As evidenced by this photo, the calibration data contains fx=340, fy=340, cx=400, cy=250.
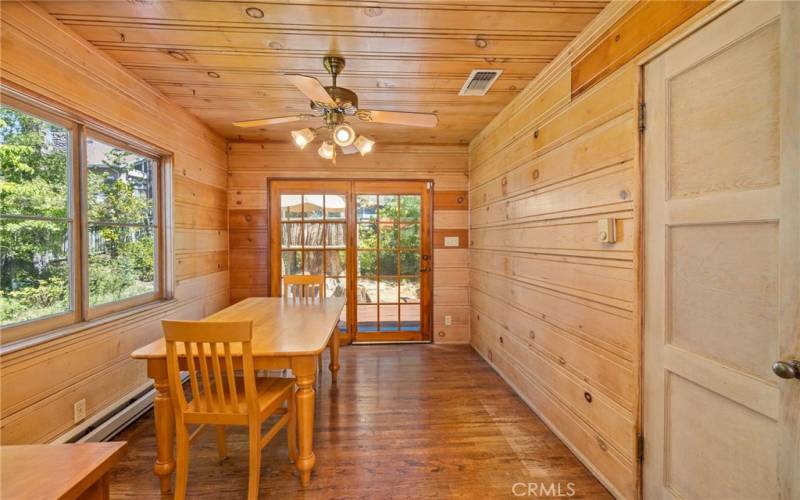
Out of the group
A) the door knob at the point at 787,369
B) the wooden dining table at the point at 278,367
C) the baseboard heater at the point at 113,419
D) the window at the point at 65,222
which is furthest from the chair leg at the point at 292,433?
the door knob at the point at 787,369

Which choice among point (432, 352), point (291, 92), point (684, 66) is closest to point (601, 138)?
point (684, 66)

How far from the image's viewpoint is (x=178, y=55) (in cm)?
216

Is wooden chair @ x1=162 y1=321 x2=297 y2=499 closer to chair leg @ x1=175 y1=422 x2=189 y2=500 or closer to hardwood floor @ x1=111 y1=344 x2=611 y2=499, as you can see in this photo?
chair leg @ x1=175 y1=422 x2=189 y2=500

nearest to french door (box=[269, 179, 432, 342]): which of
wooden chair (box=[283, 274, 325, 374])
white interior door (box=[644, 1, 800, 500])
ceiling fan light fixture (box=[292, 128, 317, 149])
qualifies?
wooden chair (box=[283, 274, 325, 374])

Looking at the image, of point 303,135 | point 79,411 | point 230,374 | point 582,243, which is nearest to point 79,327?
point 79,411

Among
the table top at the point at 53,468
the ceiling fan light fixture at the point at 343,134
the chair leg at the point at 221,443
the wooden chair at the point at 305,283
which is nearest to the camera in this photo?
the table top at the point at 53,468

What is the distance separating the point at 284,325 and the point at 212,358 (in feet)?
2.02

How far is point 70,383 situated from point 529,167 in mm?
3190

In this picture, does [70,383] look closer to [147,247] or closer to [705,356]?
[147,247]

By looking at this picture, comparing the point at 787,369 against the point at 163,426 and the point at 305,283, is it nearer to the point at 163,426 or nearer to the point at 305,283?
the point at 163,426

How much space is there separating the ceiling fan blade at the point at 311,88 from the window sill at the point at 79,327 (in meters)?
1.81

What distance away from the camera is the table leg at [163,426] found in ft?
5.42

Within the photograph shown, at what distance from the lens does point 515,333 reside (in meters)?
2.84

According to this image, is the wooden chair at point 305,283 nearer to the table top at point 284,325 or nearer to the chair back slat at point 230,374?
the table top at point 284,325
